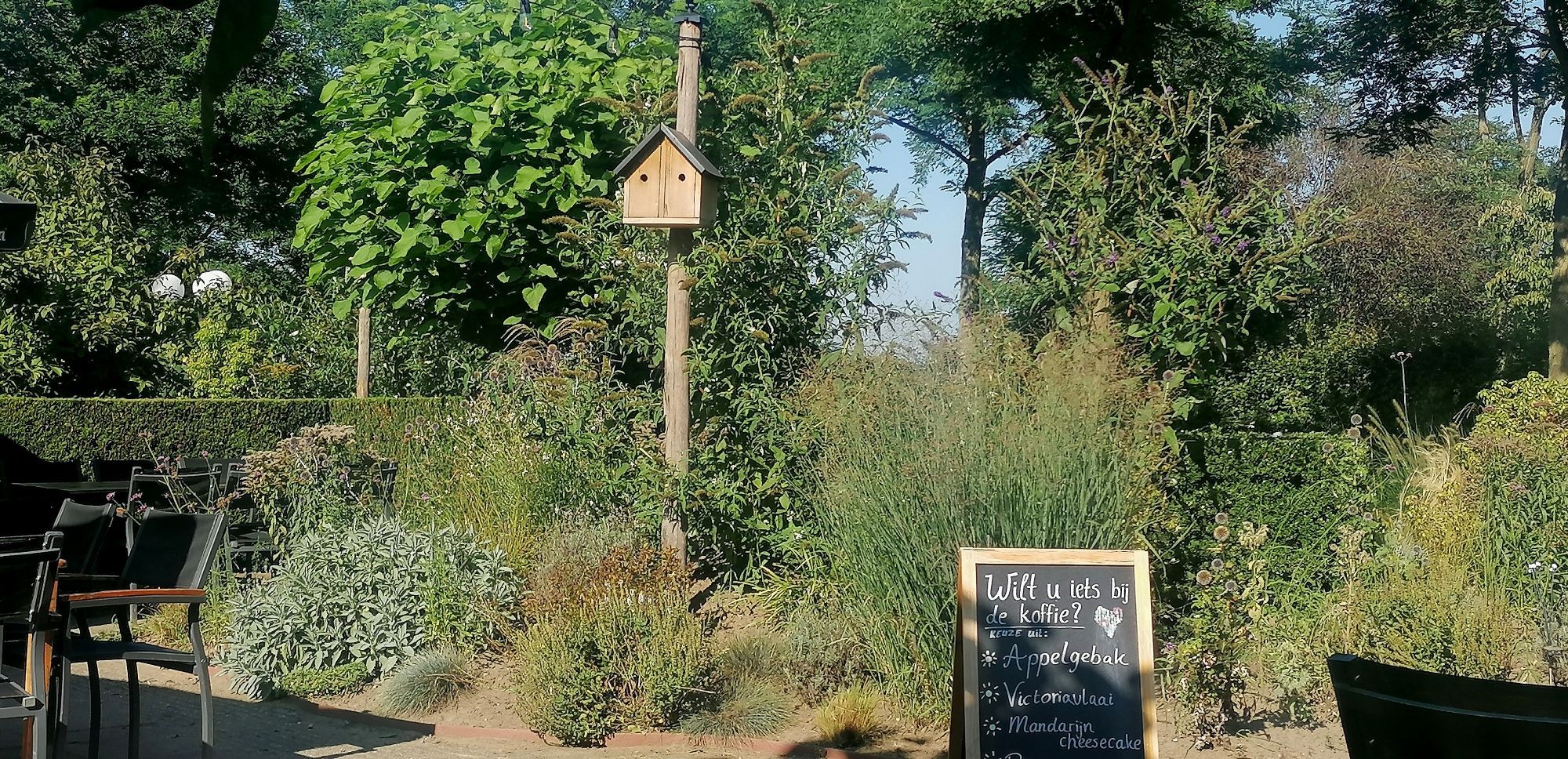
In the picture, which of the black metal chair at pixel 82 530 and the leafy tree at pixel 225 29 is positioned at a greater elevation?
the leafy tree at pixel 225 29

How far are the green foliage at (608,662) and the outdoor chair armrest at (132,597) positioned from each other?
1306 mm

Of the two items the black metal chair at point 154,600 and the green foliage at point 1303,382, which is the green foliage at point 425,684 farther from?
the green foliage at point 1303,382

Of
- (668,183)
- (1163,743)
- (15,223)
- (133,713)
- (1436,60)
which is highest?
(1436,60)

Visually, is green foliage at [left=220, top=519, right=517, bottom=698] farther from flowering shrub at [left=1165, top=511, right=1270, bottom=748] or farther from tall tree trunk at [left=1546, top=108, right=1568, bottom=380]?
tall tree trunk at [left=1546, top=108, right=1568, bottom=380]

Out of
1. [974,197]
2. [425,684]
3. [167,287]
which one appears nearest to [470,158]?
[425,684]

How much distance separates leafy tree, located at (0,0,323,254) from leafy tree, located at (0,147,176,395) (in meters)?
14.2

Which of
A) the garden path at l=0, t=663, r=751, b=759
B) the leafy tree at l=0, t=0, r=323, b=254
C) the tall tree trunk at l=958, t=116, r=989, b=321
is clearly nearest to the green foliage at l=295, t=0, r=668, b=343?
the garden path at l=0, t=663, r=751, b=759

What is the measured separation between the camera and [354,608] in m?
6.17

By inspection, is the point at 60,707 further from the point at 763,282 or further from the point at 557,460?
the point at 763,282

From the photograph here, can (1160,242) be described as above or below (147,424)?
above

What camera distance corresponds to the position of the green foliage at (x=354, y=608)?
240 inches

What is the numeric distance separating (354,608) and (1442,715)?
4.91 meters

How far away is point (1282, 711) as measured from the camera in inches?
215

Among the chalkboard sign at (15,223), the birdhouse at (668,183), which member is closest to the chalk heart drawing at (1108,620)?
the birdhouse at (668,183)
